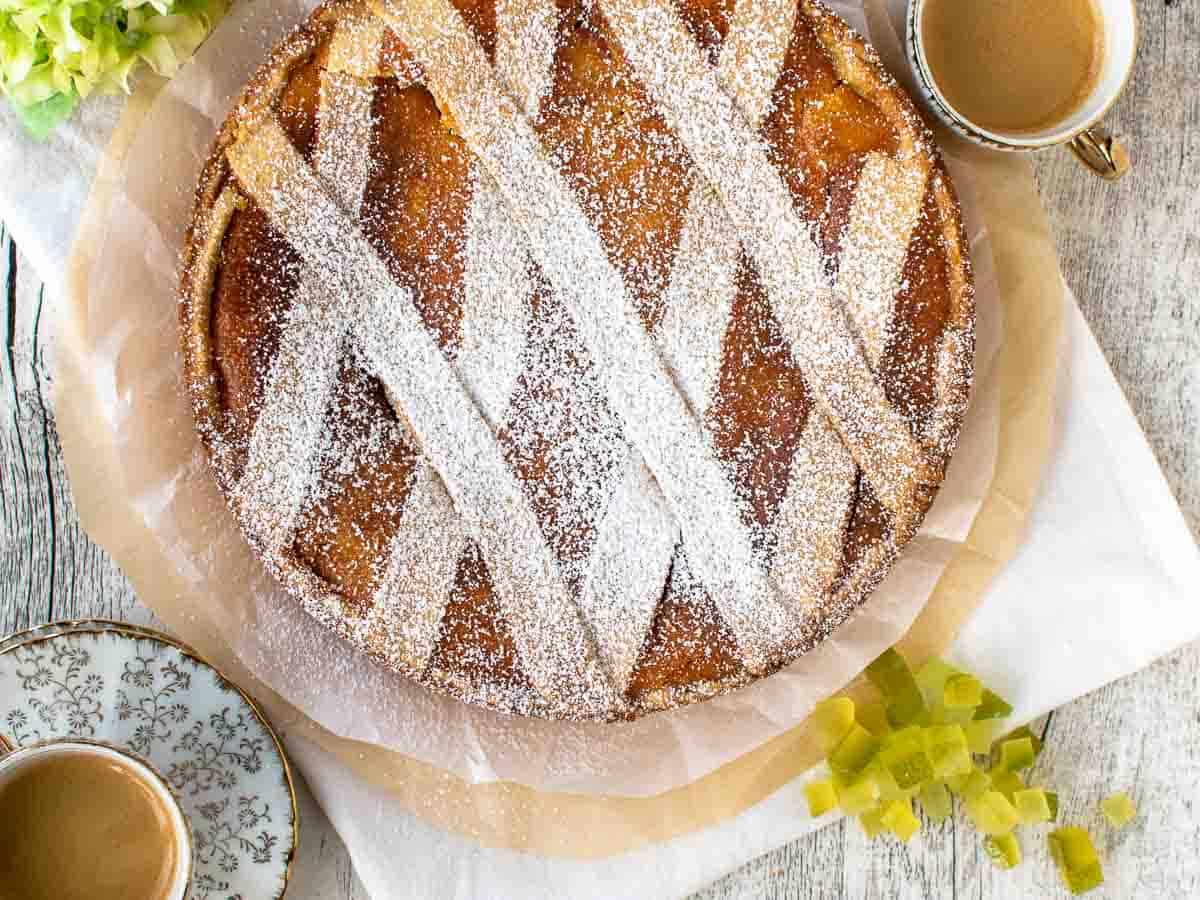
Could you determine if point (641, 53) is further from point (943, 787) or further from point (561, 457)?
point (943, 787)

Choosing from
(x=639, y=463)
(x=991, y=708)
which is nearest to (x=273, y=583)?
(x=639, y=463)

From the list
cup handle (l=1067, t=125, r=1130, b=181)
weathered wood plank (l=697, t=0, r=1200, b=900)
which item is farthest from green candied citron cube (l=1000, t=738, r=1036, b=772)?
cup handle (l=1067, t=125, r=1130, b=181)

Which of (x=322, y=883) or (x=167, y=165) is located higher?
(x=167, y=165)

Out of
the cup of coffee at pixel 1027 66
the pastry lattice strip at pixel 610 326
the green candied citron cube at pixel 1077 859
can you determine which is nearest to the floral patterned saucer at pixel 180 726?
the pastry lattice strip at pixel 610 326

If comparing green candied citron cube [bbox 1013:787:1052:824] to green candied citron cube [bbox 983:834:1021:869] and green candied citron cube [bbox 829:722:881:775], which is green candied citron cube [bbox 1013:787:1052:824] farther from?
green candied citron cube [bbox 829:722:881:775]

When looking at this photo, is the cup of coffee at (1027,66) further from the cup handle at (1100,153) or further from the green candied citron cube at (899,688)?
the green candied citron cube at (899,688)

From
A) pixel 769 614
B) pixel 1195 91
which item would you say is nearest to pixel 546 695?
pixel 769 614

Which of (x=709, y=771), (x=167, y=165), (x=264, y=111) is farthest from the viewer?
(x=709, y=771)
